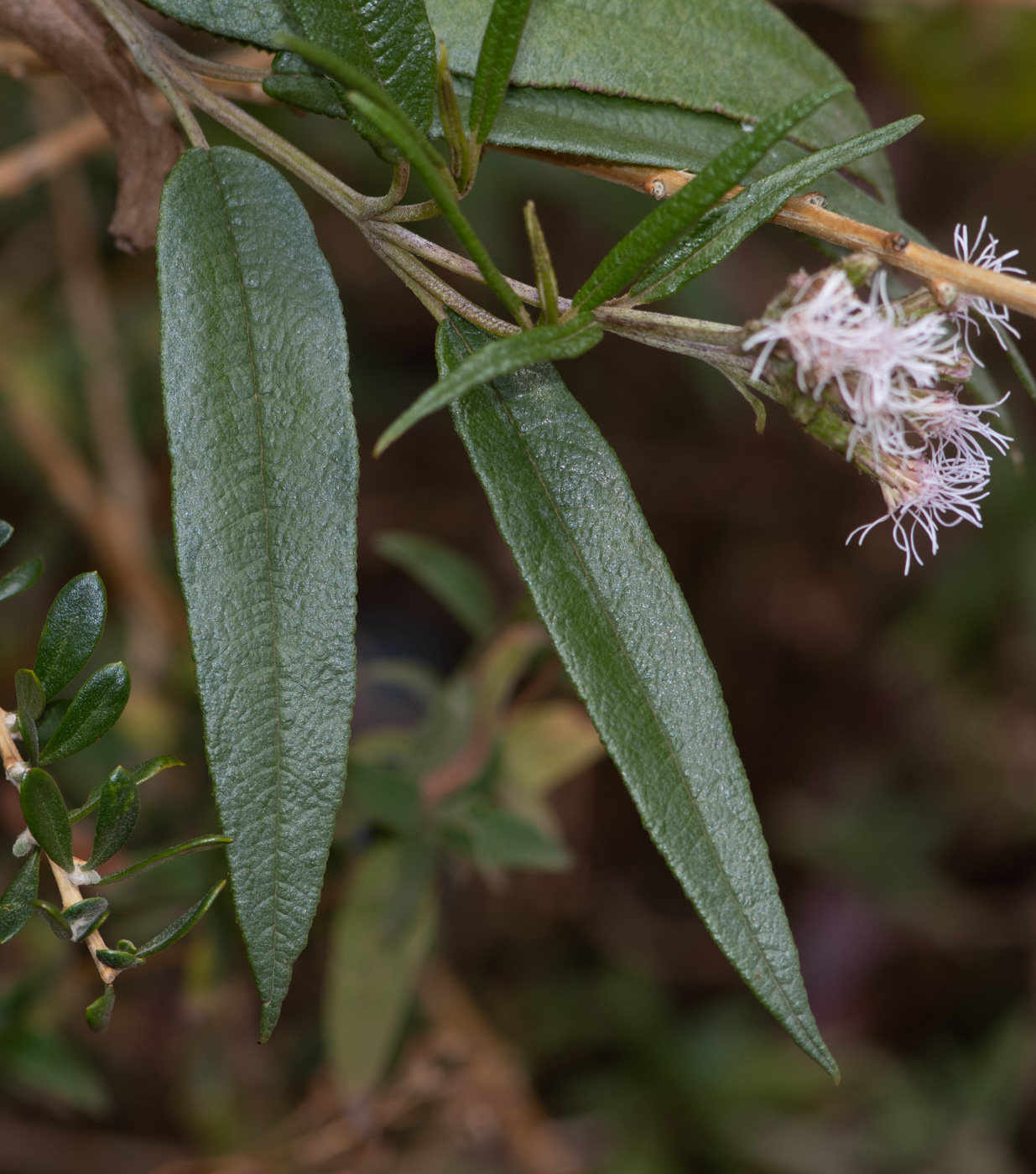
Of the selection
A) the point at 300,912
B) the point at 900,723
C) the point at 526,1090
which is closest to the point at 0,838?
the point at 526,1090

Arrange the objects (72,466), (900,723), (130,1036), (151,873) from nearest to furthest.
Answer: (151,873)
(72,466)
(130,1036)
(900,723)

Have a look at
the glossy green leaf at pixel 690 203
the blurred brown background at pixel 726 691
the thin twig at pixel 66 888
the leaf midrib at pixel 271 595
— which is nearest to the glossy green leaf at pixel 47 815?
the thin twig at pixel 66 888

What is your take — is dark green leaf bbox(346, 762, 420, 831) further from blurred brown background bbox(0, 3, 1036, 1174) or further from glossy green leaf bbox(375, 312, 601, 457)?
glossy green leaf bbox(375, 312, 601, 457)

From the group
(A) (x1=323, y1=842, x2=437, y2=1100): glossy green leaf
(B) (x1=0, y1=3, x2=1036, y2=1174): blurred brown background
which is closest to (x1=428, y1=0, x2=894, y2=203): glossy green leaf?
(A) (x1=323, y1=842, x2=437, y2=1100): glossy green leaf

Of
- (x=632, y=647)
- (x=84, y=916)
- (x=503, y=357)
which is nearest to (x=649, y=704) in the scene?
(x=632, y=647)

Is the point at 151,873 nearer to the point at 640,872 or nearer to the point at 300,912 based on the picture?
the point at 300,912

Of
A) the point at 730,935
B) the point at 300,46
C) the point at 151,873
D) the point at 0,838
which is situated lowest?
the point at 0,838

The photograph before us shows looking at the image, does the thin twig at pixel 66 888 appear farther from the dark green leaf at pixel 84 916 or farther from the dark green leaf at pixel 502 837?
the dark green leaf at pixel 502 837
